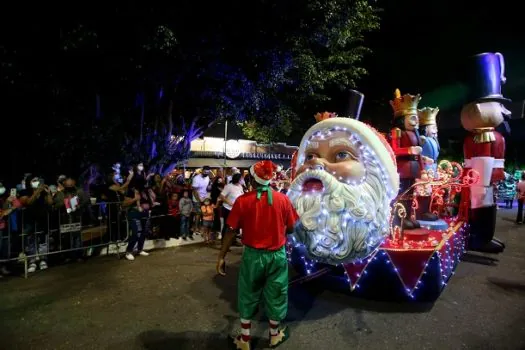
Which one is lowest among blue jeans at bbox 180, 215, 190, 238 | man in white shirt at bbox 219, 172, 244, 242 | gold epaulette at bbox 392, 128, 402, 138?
blue jeans at bbox 180, 215, 190, 238

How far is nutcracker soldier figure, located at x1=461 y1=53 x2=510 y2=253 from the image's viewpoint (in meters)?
7.18

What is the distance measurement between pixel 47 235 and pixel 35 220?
0.36 m

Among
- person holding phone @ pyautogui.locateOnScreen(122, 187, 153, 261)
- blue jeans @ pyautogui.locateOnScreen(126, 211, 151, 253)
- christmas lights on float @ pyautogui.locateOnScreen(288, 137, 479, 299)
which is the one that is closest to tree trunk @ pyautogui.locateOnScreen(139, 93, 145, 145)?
person holding phone @ pyautogui.locateOnScreen(122, 187, 153, 261)

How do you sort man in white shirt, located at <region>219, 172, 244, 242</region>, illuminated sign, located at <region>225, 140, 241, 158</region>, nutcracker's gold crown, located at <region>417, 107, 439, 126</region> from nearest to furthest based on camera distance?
nutcracker's gold crown, located at <region>417, 107, 439, 126</region>
man in white shirt, located at <region>219, 172, 244, 242</region>
illuminated sign, located at <region>225, 140, 241, 158</region>

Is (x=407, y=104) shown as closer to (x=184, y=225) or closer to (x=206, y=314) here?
(x=206, y=314)

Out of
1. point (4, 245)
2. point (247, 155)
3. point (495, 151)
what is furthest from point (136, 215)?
point (247, 155)

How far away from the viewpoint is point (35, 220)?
668 cm

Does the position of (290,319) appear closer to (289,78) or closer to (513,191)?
(289,78)

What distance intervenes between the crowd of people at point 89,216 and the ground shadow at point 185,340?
133 inches

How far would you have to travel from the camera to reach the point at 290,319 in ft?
15.3

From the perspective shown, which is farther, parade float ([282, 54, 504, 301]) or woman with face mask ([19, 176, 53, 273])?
woman with face mask ([19, 176, 53, 273])

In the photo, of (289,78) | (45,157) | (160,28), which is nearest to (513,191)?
(289,78)

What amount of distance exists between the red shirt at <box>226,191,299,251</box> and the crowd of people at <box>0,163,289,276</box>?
10.1 ft

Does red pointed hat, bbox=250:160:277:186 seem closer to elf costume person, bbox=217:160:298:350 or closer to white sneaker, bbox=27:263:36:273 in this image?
elf costume person, bbox=217:160:298:350
